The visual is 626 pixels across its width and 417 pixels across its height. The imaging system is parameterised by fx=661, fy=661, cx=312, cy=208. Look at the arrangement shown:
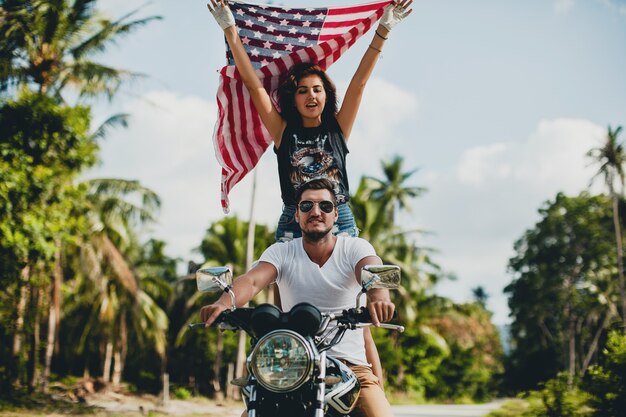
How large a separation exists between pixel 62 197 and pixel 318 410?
14.4 metres

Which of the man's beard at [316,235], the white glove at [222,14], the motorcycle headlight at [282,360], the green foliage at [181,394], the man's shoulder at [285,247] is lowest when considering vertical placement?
the green foliage at [181,394]

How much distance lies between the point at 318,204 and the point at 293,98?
132cm

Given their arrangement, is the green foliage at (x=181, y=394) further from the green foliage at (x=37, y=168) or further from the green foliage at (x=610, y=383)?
the green foliage at (x=610, y=383)

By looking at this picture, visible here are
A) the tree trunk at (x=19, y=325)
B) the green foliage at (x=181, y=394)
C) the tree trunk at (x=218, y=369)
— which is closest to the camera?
the tree trunk at (x=19, y=325)

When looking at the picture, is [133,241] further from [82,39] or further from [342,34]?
[342,34]

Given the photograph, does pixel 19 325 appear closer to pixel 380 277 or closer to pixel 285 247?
pixel 285 247

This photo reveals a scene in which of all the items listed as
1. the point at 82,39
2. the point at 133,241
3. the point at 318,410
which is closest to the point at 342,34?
the point at 318,410

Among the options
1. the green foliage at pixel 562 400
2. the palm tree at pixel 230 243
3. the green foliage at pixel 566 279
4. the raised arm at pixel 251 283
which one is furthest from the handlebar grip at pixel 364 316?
the green foliage at pixel 566 279

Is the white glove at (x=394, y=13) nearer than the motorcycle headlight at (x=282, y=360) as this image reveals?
No

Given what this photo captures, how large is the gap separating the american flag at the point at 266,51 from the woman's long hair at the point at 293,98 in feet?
1.59

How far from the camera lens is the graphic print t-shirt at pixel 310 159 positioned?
12.5 feet

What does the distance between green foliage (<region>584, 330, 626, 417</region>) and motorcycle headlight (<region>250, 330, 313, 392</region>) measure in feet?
25.0

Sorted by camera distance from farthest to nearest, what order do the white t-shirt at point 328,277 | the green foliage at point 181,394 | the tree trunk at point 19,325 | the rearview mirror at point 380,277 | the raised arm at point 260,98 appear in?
the green foliage at point 181,394
the tree trunk at point 19,325
the raised arm at point 260,98
the white t-shirt at point 328,277
the rearview mirror at point 380,277

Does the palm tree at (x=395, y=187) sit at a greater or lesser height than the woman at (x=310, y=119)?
greater
